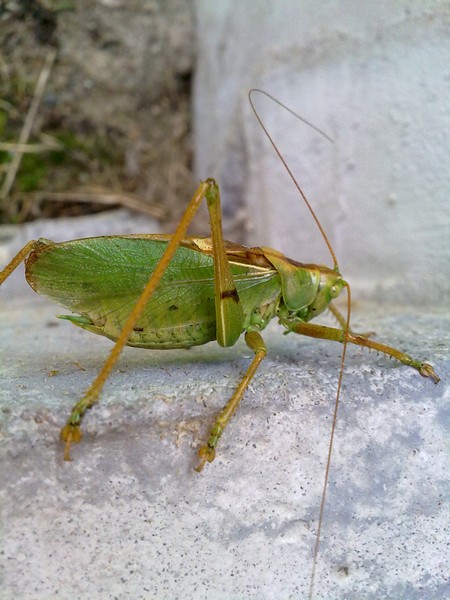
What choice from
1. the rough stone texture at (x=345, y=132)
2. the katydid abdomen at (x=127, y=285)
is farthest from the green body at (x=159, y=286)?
the rough stone texture at (x=345, y=132)

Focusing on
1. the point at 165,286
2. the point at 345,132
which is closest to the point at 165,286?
the point at 165,286

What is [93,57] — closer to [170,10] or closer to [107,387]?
[170,10]

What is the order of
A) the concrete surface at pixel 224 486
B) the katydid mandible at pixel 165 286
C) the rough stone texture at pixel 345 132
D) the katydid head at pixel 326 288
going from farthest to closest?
the rough stone texture at pixel 345 132 < the katydid head at pixel 326 288 < the katydid mandible at pixel 165 286 < the concrete surface at pixel 224 486

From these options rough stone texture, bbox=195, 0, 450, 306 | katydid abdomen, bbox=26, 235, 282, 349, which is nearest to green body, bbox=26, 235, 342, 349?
katydid abdomen, bbox=26, 235, 282, 349

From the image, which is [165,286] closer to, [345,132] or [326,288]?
[326,288]

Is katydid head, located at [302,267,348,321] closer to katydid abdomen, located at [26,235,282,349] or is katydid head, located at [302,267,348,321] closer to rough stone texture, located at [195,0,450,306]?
katydid abdomen, located at [26,235,282,349]

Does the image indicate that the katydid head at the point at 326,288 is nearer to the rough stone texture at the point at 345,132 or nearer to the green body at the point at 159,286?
the green body at the point at 159,286
